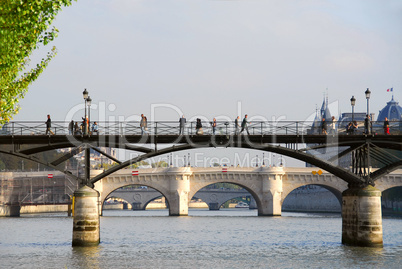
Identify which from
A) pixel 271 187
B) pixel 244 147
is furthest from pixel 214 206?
pixel 244 147

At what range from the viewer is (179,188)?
335ft

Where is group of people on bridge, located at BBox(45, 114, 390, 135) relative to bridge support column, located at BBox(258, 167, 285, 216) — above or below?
above

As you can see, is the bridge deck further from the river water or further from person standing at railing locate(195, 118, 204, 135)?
the river water

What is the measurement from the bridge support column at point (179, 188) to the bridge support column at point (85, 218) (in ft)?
194

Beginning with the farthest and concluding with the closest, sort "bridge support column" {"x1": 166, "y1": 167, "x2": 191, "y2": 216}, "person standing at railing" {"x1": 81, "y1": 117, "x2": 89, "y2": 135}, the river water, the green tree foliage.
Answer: "bridge support column" {"x1": 166, "y1": 167, "x2": 191, "y2": 216}
"person standing at railing" {"x1": 81, "y1": 117, "x2": 89, "y2": 135}
the river water
the green tree foliage

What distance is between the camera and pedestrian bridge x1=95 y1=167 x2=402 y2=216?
336ft

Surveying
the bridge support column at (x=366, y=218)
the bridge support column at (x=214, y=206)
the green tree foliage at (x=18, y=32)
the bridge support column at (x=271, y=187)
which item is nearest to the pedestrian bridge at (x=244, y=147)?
the bridge support column at (x=366, y=218)

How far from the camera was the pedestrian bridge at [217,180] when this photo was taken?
102312 mm

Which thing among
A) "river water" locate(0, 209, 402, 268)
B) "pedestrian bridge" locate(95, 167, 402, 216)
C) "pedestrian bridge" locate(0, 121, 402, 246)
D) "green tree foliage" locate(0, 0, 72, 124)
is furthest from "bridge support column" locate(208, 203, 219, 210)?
"green tree foliage" locate(0, 0, 72, 124)

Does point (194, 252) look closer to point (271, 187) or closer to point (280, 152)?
point (280, 152)

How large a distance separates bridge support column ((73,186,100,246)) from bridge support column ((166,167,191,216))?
5915 centimetres

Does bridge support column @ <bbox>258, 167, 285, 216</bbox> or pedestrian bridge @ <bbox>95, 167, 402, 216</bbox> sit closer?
pedestrian bridge @ <bbox>95, 167, 402, 216</bbox>

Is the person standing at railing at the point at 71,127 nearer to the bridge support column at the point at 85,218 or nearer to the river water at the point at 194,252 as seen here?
the bridge support column at the point at 85,218

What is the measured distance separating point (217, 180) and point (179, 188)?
6353mm
